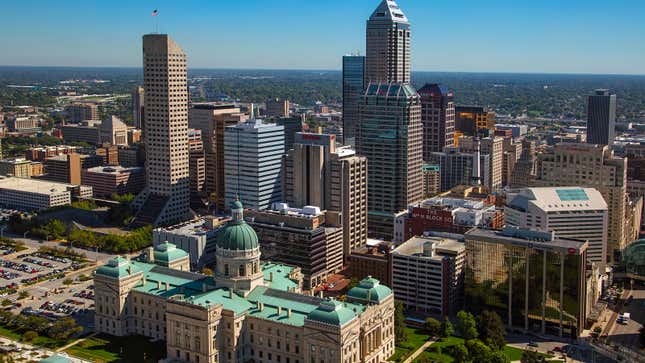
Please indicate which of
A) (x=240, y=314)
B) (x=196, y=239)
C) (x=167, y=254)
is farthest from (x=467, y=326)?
(x=196, y=239)

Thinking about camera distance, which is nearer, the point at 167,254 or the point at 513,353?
the point at 513,353

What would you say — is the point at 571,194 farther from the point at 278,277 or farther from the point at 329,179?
the point at 278,277

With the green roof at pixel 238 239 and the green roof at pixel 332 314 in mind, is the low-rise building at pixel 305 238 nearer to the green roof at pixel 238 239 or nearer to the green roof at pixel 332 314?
the green roof at pixel 238 239

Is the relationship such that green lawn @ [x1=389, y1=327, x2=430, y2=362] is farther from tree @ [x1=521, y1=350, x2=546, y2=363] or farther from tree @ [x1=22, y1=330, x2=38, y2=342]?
tree @ [x1=22, y1=330, x2=38, y2=342]

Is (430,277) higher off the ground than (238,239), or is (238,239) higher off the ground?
(238,239)

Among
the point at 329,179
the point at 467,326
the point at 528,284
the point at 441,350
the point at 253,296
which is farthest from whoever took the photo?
the point at 329,179

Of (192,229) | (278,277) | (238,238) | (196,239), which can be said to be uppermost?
(238,238)

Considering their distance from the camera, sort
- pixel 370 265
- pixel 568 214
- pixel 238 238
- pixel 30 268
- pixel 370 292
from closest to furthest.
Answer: pixel 370 292 < pixel 238 238 < pixel 568 214 < pixel 370 265 < pixel 30 268
